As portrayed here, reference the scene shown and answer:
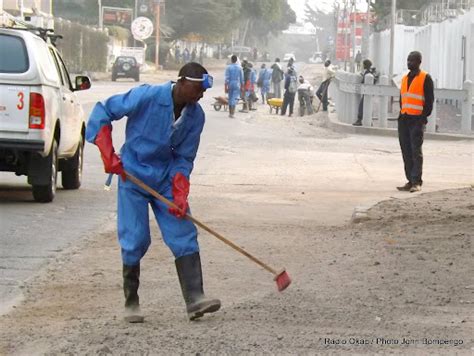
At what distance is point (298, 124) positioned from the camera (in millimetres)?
33844

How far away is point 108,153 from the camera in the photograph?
7051 mm

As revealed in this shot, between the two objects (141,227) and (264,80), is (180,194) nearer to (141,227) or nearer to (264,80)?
(141,227)

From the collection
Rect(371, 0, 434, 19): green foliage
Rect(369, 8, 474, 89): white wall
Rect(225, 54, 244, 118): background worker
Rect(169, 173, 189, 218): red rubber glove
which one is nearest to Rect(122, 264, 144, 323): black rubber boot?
Rect(169, 173, 189, 218): red rubber glove

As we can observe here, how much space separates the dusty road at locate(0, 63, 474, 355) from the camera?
6.46 metres

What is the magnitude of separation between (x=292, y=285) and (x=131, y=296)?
1.76m

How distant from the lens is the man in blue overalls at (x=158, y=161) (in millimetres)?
7039

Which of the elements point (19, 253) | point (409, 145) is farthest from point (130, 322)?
point (409, 145)

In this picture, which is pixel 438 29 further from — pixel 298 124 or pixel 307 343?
pixel 307 343

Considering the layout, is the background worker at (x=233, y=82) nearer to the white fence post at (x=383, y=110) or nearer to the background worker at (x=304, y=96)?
the background worker at (x=304, y=96)

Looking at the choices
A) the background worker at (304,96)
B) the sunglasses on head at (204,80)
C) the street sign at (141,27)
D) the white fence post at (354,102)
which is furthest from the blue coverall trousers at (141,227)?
the street sign at (141,27)

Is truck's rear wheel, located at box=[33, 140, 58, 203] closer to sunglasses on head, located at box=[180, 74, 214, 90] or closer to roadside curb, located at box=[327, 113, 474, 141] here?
sunglasses on head, located at box=[180, 74, 214, 90]

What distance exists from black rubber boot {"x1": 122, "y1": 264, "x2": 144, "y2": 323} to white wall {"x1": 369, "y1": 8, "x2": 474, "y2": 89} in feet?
123

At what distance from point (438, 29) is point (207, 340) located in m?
50.7

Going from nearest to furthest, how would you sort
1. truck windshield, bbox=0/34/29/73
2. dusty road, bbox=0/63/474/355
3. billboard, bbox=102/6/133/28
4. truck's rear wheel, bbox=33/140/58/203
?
dusty road, bbox=0/63/474/355 → truck windshield, bbox=0/34/29/73 → truck's rear wheel, bbox=33/140/58/203 → billboard, bbox=102/6/133/28
